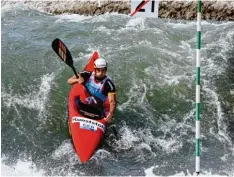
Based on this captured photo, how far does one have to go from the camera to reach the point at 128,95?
7305 millimetres

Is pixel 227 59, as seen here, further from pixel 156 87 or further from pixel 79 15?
pixel 79 15

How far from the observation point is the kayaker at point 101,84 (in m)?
5.98

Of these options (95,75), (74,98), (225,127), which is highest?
(95,75)

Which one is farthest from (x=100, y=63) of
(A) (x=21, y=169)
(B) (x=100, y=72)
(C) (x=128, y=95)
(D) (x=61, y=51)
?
(A) (x=21, y=169)

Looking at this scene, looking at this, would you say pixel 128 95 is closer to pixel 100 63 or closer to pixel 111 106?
pixel 111 106

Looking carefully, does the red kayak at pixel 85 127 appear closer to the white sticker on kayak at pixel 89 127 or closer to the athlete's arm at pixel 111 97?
the white sticker on kayak at pixel 89 127

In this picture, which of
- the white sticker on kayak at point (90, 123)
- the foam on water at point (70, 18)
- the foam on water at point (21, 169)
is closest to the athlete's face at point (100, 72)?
the white sticker on kayak at point (90, 123)

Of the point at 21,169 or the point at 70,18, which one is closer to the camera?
the point at 21,169

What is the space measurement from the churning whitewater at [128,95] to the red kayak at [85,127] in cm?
23

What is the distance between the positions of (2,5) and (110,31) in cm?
348

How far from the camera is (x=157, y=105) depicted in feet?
23.4

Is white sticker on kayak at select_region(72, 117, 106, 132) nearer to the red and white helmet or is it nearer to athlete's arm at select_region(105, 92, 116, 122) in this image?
athlete's arm at select_region(105, 92, 116, 122)

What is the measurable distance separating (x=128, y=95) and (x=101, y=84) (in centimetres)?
122

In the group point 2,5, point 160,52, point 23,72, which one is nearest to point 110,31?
point 160,52
